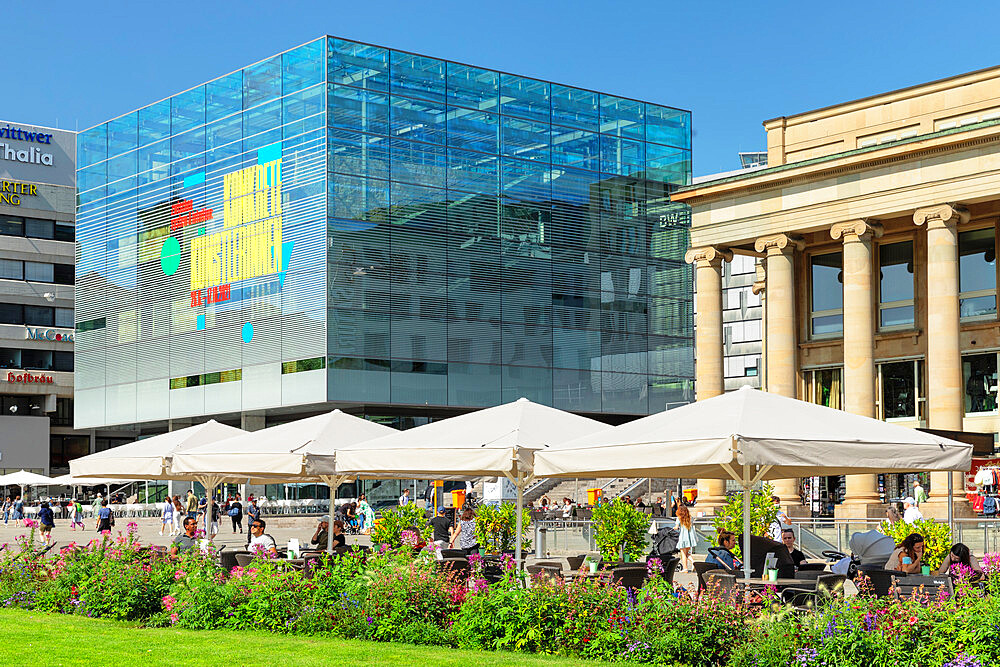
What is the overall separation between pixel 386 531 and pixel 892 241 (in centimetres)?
2214

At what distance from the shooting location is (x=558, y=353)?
68812 millimetres

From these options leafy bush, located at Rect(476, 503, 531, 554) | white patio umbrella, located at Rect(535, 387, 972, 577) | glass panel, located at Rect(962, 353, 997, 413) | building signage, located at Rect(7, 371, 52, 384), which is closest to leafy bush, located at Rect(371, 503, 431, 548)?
leafy bush, located at Rect(476, 503, 531, 554)

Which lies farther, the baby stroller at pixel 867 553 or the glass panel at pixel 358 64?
the glass panel at pixel 358 64

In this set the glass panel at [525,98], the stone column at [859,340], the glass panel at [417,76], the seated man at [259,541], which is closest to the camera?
the seated man at [259,541]

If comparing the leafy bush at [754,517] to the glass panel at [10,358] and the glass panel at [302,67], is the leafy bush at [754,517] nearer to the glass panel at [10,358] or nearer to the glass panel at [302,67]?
the glass panel at [302,67]

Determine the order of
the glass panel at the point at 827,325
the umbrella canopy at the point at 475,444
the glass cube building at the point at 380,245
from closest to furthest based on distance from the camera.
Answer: the umbrella canopy at the point at 475,444
the glass panel at the point at 827,325
the glass cube building at the point at 380,245

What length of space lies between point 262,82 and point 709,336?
101 feet

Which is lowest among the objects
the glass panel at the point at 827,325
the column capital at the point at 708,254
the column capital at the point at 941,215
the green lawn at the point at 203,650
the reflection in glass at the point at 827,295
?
the green lawn at the point at 203,650

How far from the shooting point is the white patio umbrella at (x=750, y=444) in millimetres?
13680

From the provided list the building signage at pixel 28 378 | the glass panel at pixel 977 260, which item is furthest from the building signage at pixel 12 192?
the glass panel at pixel 977 260

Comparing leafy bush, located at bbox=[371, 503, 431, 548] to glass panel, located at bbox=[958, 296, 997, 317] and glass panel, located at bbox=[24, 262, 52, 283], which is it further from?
glass panel, located at bbox=[24, 262, 52, 283]

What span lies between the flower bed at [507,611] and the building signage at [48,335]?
255 ft

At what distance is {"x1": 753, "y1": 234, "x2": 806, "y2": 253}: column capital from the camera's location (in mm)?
42803

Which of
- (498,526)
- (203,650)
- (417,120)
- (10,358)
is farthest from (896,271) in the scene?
(10,358)
